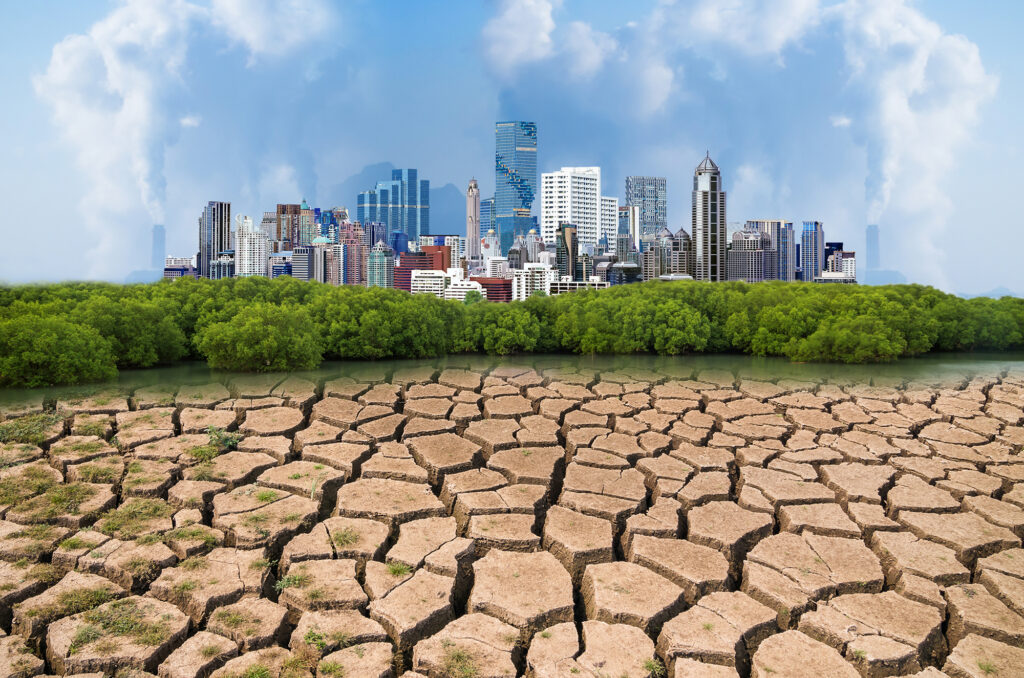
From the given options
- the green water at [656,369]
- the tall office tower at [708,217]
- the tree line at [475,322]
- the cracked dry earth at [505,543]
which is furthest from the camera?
the tall office tower at [708,217]

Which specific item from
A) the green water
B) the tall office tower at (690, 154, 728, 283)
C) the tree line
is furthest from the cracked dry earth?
the tall office tower at (690, 154, 728, 283)

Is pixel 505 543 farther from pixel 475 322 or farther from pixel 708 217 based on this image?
pixel 708 217

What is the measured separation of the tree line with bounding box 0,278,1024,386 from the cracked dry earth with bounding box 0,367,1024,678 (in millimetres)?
3035

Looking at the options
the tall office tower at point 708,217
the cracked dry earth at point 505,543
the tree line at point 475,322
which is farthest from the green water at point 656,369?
the tall office tower at point 708,217

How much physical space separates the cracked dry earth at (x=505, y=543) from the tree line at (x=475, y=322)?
304cm

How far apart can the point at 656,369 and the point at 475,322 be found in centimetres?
430

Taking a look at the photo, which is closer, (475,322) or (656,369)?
(656,369)

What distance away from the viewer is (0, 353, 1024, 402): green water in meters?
10.7

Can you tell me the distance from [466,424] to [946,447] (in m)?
5.39

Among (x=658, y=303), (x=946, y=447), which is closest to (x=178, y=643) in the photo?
(x=946, y=447)

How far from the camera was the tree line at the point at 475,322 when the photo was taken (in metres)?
11.6

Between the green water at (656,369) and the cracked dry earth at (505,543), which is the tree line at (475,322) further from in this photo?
the cracked dry earth at (505,543)

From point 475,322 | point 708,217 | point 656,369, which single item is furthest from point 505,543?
point 708,217

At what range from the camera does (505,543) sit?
5.33 meters
